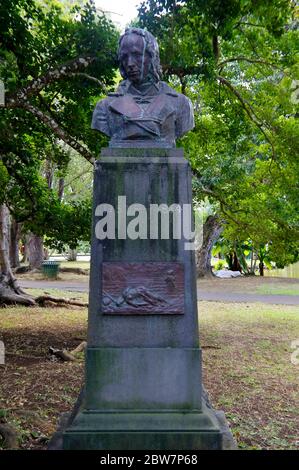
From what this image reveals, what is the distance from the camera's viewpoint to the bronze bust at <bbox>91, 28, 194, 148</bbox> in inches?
187

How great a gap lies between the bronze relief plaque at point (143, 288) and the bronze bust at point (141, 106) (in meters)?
1.23

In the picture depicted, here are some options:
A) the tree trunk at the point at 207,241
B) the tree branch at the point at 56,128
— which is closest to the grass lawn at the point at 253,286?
the tree trunk at the point at 207,241

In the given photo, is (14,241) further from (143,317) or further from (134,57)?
(143,317)

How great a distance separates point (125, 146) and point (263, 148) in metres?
6.85

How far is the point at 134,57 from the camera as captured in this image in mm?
4770

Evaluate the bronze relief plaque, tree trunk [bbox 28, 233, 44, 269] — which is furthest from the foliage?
tree trunk [bbox 28, 233, 44, 269]

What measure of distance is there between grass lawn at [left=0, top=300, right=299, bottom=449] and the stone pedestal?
3.72ft

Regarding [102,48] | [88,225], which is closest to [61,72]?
[102,48]

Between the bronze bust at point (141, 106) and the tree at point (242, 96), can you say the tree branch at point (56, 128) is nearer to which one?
the tree at point (242, 96)

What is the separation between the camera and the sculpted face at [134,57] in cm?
473

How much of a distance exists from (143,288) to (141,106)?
1855 millimetres

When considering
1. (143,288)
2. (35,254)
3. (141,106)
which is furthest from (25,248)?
(143,288)

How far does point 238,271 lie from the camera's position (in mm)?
30938

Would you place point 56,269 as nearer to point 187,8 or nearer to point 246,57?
point 246,57
